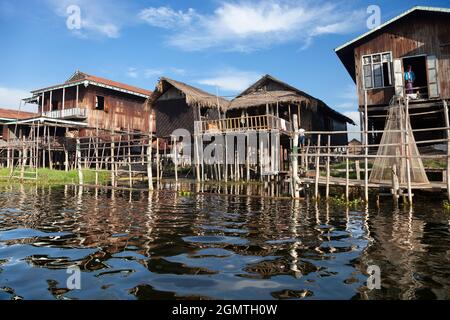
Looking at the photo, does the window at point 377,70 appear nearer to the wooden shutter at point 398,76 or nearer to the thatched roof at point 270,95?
the wooden shutter at point 398,76

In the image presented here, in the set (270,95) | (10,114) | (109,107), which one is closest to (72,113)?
(109,107)

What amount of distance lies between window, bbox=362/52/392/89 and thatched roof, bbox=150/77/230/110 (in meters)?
9.06

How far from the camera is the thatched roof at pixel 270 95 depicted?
1967 cm

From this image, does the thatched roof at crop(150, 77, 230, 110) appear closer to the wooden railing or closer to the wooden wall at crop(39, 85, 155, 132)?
the wooden railing

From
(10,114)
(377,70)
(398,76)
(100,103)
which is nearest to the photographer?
(398,76)

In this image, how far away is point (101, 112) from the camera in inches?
1161

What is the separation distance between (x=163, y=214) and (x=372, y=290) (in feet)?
19.2

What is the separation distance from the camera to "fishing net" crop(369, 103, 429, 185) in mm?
9922

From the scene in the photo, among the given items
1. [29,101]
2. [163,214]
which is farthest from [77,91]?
[163,214]

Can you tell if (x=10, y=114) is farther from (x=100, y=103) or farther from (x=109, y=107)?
(x=109, y=107)

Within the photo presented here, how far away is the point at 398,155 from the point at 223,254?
24.4 feet

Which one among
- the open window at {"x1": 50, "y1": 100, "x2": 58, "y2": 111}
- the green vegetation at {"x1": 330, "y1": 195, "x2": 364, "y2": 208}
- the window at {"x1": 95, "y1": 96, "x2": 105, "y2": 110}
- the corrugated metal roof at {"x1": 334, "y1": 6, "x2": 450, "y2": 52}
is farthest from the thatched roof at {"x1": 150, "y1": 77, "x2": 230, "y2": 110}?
the open window at {"x1": 50, "y1": 100, "x2": 58, "y2": 111}

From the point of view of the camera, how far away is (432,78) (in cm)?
1486

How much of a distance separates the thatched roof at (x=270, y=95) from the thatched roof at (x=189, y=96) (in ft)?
3.41
